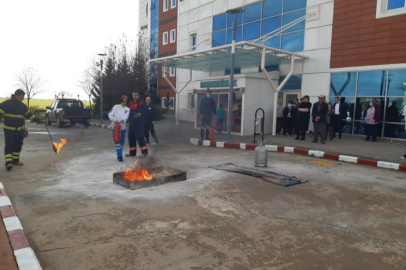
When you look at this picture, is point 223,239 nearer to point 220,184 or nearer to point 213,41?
point 220,184

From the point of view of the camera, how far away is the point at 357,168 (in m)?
7.97

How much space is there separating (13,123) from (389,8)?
14.1 meters

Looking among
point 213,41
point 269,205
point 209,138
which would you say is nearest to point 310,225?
point 269,205

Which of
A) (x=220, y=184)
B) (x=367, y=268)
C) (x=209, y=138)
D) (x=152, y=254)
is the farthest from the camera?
(x=209, y=138)

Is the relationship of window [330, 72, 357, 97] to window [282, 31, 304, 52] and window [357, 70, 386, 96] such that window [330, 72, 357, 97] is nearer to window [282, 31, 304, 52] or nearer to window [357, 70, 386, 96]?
window [357, 70, 386, 96]

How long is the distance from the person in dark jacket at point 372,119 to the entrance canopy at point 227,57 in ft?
13.0

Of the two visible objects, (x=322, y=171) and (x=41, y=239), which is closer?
(x=41, y=239)

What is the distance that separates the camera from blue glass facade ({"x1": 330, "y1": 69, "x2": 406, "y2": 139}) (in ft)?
40.2

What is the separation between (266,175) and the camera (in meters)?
6.68

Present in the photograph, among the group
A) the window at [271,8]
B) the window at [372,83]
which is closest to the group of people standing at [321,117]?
the window at [372,83]

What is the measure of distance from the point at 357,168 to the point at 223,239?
5.80m

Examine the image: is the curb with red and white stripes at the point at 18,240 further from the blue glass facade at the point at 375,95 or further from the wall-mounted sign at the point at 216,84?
the blue glass facade at the point at 375,95

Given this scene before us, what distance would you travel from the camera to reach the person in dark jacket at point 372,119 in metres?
12.1

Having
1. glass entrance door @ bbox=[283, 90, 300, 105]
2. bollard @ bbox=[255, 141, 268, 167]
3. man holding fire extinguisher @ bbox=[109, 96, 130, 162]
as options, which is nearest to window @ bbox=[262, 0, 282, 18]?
glass entrance door @ bbox=[283, 90, 300, 105]
